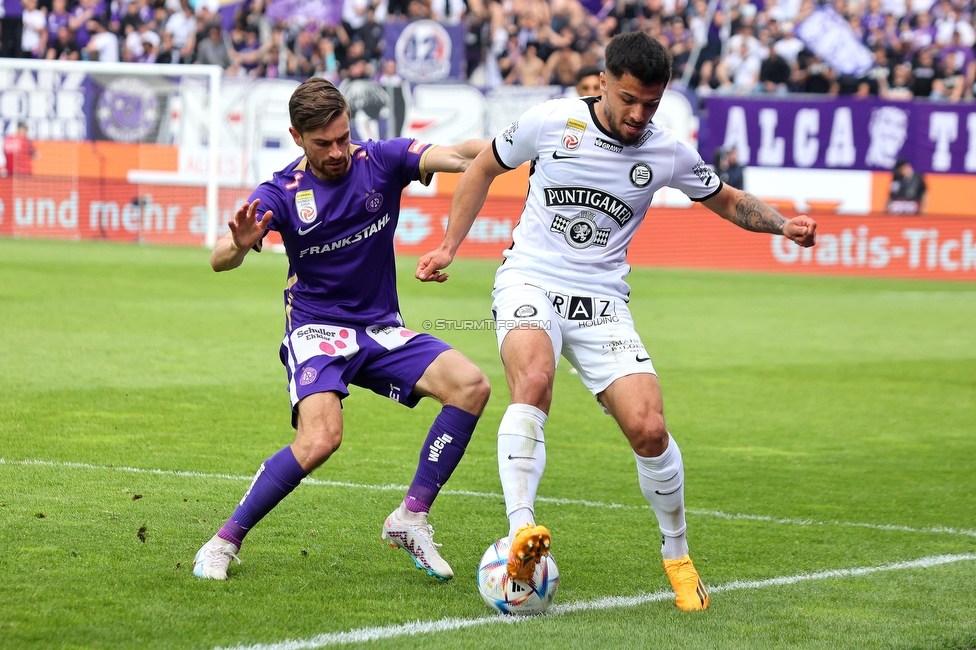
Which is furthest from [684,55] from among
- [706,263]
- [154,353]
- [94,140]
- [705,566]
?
[705,566]

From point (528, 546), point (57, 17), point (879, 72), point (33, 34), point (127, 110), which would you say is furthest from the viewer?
point (57, 17)

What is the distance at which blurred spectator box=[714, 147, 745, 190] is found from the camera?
23.7m

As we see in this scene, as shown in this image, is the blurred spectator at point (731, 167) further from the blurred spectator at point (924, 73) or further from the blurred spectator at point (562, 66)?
the blurred spectator at point (924, 73)

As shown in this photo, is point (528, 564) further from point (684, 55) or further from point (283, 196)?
Result: point (684, 55)

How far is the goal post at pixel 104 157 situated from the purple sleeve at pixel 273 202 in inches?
671

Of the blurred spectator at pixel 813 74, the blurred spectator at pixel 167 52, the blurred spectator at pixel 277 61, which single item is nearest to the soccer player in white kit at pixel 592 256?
the blurred spectator at pixel 813 74

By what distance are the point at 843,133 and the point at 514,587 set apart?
69.4ft

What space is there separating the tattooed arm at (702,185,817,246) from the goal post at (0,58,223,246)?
56.8ft

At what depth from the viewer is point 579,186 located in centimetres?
479

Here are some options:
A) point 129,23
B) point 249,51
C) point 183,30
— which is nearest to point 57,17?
point 129,23

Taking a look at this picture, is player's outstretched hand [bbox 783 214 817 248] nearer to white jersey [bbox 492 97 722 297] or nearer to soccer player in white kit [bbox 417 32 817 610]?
soccer player in white kit [bbox 417 32 817 610]

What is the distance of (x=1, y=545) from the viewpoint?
4820 mm

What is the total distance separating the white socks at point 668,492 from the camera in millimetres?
4641

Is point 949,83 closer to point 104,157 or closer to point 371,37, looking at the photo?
point 371,37
